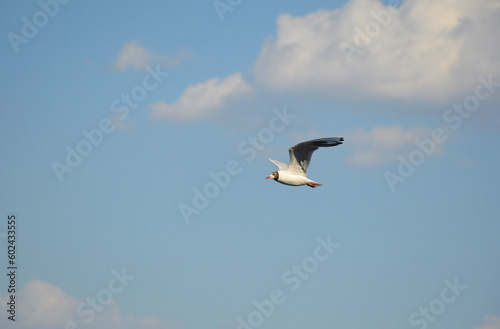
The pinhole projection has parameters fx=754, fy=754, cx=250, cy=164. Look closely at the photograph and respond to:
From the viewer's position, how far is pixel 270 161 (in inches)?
2044

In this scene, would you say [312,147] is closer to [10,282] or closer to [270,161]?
[270,161]

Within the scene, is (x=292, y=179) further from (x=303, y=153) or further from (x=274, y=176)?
(x=303, y=153)

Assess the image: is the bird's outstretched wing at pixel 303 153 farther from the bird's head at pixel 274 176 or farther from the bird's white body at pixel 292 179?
the bird's head at pixel 274 176

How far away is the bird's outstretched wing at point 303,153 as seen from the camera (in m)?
46.8

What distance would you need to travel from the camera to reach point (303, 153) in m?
48.7

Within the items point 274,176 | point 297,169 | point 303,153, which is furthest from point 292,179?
point 303,153

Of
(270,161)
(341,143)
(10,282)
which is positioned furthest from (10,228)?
(341,143)

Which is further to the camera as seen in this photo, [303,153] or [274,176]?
[274,176]

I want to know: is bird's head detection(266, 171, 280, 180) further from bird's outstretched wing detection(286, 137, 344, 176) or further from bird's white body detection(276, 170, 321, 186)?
bird's outstretched wing detection(286, 137, 344, 176)

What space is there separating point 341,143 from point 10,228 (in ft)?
74.1

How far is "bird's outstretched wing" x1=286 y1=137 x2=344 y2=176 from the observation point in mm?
46750

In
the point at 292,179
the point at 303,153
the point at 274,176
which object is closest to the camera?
the point at 303,153

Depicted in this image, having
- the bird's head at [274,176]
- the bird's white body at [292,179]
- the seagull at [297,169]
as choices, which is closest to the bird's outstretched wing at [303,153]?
the seagull at [297,169]

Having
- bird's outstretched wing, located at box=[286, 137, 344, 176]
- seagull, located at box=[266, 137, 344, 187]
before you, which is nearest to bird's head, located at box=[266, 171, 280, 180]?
seagull, located at box=[266, 137, 344, 187]
